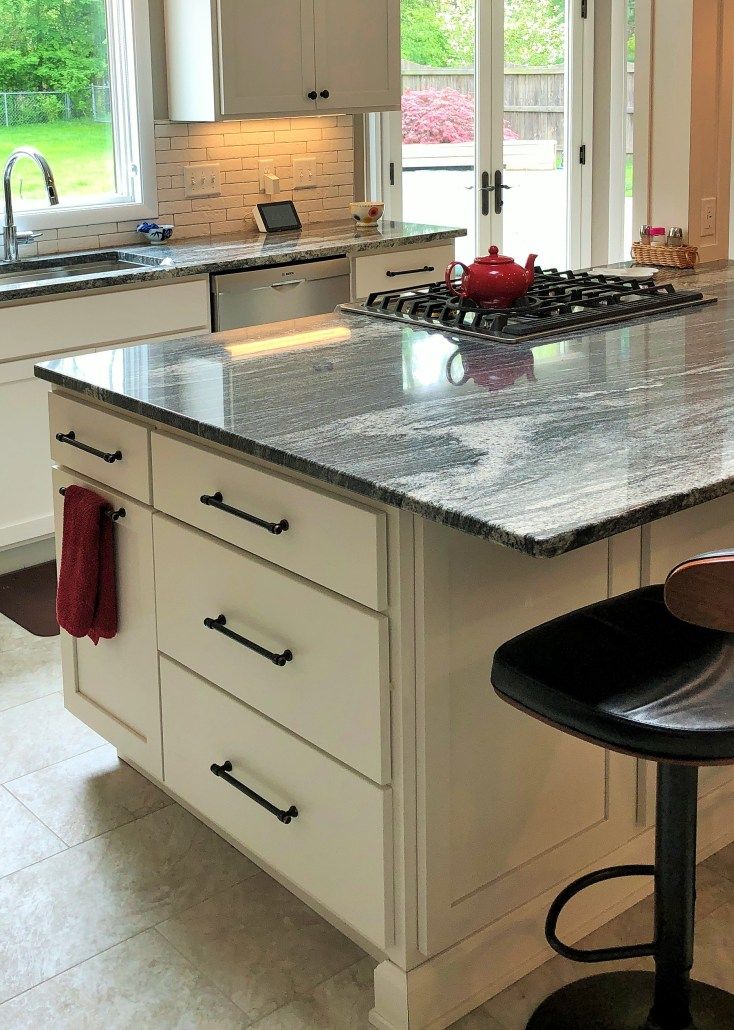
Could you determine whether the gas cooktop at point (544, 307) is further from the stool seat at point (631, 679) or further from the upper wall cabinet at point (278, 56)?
the upper wall cabinet at point (278, 56)

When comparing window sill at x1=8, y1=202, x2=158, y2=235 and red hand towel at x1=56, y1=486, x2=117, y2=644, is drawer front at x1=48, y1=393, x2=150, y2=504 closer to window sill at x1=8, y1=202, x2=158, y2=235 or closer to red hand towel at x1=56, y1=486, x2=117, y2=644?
red hand towel at x1=56, y1=486, x2=117, y2=644

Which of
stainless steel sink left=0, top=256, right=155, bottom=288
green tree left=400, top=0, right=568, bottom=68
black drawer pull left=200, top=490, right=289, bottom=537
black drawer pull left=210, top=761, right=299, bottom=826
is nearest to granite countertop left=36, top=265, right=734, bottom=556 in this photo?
black drawer pull left=200, top=490, right=289, bottom=537

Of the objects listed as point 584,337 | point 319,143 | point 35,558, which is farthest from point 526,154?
point 584,337

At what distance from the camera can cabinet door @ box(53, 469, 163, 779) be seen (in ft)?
7.88

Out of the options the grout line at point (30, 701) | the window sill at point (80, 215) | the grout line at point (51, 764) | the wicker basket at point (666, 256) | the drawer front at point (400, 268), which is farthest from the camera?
the drawer front at point (400, 268)

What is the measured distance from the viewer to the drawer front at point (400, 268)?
4652 millimetres

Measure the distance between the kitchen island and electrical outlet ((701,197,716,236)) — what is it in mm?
1254

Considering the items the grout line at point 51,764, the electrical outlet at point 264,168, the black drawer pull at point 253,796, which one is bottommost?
the grout line at point 51,764

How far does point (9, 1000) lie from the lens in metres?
2.06

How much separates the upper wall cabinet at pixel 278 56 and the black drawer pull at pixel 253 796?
3064 mm

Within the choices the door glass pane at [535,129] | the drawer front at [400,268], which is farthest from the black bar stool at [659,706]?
the door glass pane at [535,129]

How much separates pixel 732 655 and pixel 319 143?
13.5ft

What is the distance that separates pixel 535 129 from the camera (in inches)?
Answer: 242

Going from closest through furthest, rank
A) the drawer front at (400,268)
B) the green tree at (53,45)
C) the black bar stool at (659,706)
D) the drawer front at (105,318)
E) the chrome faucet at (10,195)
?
the black bar stool at (659,706), the drawer front at (105,318), the chrome faucet at (10,195), the green tree at (53,45), the drawer front at (400,268)
